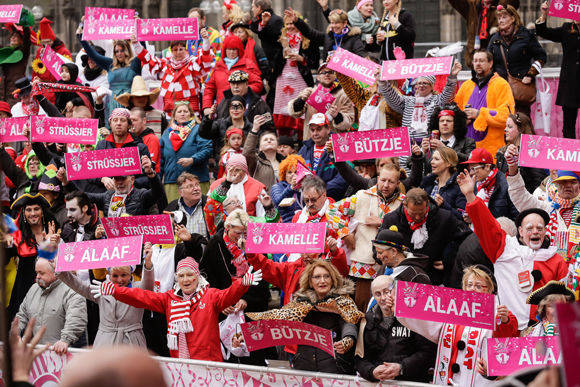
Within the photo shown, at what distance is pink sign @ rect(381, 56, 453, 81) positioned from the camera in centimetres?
976

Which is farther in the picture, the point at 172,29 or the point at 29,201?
the point at 172,29

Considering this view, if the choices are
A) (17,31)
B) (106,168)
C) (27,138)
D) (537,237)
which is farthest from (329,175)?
(17,31)

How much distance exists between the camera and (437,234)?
802 cm

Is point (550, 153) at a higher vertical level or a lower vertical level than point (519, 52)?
lower

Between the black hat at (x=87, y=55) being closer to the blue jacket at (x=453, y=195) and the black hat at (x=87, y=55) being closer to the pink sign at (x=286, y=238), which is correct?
the blue jacket at (x=453, y=195)

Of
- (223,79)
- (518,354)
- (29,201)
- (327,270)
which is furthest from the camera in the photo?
(223,79)

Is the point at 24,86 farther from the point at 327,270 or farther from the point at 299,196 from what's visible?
the point at 327,270

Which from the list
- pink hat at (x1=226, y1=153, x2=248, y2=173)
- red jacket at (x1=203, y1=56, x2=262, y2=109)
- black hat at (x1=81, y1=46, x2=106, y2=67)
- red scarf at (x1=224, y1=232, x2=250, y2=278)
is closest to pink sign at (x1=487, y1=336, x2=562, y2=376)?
red scarf at (x1=224, y1=232, x2=250, y2=278)

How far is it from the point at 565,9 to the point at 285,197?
3267 millimetres

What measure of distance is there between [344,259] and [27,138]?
4.41 m

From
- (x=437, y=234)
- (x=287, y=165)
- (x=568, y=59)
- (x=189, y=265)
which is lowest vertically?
(x=189, y=265)

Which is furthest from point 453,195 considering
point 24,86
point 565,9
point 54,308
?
point 24,86

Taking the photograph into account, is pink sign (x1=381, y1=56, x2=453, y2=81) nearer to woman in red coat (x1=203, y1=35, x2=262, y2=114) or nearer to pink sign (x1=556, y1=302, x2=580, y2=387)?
woman in red coat (x1=203, y1=35, x2=262, y2=114)

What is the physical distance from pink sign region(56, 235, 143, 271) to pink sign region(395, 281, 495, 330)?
2331 millimetres
